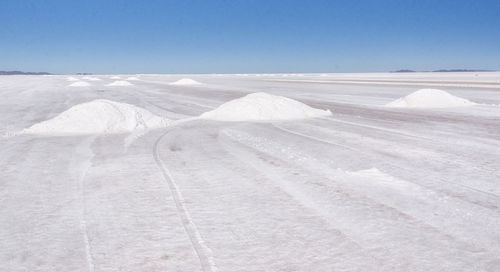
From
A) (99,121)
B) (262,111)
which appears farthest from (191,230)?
(262,111)

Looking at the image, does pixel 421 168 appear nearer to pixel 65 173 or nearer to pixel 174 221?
pixel 174 221

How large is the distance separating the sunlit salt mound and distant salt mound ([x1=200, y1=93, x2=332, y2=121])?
5.46 ft

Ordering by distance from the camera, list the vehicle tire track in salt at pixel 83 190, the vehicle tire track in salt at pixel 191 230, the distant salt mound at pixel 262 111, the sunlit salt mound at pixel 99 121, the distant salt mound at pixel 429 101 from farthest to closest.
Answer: the distant salt mound at pixel 429 101
the distant salt mound at pixel 262 111
the sunlit salt mound at pixel 99 121
the vehicle tire track in salt at pixel 83 190
the vehicle tire track in salt at pixel 191 230

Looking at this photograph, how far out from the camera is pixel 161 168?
5129 mm

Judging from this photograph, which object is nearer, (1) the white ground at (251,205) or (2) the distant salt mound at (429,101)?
(1) the white ground at (251,205)

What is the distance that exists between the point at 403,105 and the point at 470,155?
8581 millimetres

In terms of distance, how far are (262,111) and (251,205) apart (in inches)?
270

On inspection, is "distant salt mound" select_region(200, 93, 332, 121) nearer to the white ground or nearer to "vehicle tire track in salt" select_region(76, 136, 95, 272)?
the white ground

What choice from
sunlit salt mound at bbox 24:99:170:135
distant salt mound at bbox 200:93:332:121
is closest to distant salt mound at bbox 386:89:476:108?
distant salt mound at bbox 200:93:332:121

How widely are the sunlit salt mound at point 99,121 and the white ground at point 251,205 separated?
1174 mm

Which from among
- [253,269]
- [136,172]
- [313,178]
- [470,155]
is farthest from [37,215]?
[470,155]

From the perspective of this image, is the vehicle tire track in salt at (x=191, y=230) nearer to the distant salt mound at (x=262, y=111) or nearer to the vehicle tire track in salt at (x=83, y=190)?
the vehicle tire track in salt at (x=83, y=190)

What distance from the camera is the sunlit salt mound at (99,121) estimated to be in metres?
8.33

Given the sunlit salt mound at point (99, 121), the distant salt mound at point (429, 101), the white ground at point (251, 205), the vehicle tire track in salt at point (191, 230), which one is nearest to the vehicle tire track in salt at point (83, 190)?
the white ground at point (251, 205)
